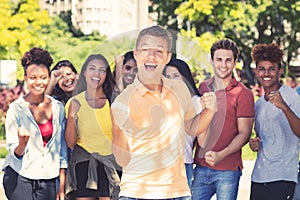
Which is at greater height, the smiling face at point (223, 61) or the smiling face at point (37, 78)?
the smiling face at point (223, 61)

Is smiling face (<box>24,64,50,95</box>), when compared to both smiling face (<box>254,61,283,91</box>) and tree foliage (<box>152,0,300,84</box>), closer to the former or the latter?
smiling face (<box>254,61,283,91</box>)

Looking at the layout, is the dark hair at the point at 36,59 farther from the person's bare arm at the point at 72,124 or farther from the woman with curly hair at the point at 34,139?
the person's bare arm at the point at 72,124

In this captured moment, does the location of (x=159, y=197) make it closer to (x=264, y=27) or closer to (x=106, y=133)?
(x=106, y=133)

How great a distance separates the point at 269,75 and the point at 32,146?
5.31ft

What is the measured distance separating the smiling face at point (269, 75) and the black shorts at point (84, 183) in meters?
1.22

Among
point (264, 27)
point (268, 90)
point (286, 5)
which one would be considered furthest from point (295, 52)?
point (268, 90)

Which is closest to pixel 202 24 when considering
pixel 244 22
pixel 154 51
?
pixel 244 22

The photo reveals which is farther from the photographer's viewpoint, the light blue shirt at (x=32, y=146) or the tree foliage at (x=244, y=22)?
the tree foliage at (x=244, y=22)

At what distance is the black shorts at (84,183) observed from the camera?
4.83 m

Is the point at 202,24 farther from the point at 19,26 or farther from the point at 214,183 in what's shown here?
the point at 214,183

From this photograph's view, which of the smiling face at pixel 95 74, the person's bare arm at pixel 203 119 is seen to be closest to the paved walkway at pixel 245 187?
the smiling face at pixel 95 74

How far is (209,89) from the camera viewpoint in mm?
4266

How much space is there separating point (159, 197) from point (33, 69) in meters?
1.40

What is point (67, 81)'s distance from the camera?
5355 millimetres
